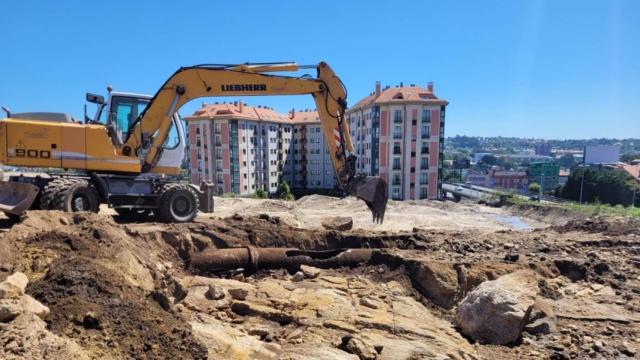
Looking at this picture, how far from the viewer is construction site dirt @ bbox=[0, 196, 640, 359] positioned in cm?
377

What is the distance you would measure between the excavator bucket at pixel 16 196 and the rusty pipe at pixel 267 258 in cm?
360

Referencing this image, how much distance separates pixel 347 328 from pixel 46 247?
14.6 feet

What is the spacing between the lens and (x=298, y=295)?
6348 millimetres

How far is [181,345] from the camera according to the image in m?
3.74

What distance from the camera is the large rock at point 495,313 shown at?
19.2 ft

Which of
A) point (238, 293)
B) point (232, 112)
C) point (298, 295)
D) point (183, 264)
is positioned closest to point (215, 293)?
point (238, 293)

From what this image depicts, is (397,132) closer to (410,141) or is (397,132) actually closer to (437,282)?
(410,141)

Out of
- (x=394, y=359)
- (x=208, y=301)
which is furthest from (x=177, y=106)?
(x=394, y=359)

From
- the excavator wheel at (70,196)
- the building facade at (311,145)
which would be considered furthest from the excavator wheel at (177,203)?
the building facade at (311,145)

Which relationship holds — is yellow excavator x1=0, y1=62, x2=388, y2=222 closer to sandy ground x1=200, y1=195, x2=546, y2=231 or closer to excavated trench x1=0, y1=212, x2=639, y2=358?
excavated trench x1=0, y1=212, x2=639, y2=358

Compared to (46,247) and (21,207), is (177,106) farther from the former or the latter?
(46,247)

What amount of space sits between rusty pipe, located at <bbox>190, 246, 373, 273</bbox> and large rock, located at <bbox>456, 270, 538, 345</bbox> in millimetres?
2581

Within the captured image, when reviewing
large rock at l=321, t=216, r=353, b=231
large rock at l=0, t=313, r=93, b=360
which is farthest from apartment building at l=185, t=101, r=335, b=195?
large rock at l=0, t=313, r=93, b=360

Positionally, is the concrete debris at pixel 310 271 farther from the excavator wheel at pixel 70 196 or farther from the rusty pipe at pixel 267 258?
the excavator wheel at pixel 70 196
